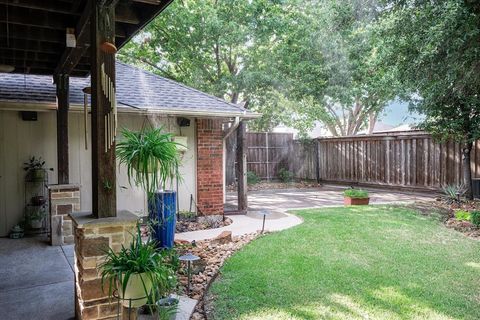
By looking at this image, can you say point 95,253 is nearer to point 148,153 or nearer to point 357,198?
point 148,153

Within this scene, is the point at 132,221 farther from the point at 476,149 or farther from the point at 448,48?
the point at 476,149

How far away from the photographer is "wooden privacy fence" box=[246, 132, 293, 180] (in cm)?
1531

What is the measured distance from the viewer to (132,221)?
8.89ft

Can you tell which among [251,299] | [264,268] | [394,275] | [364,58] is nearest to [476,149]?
[364,58]

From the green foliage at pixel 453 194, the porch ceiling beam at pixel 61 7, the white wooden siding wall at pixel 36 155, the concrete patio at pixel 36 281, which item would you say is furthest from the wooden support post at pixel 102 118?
the green foliage at pixel 453 194

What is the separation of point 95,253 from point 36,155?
15.1 feet

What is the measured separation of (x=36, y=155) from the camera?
636cm

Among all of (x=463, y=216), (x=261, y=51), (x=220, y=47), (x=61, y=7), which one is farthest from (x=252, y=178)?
(x=61, y=7)

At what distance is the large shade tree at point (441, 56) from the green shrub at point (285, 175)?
7029mm

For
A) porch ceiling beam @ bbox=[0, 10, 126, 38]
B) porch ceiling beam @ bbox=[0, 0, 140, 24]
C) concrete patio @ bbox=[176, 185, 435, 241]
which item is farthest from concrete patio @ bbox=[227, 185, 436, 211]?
porch ceiling beam @ bbox=[0, 0, 140, 24]

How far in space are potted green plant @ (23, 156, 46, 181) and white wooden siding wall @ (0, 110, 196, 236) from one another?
0.08 metres

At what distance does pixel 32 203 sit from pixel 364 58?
415 inches

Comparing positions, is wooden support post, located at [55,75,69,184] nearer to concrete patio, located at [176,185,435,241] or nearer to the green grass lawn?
concrete patio, located at [176,185,435,241]

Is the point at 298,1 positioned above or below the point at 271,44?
above
